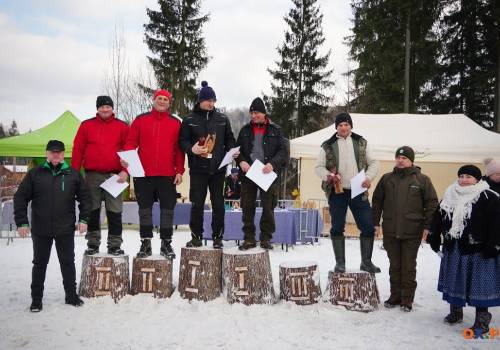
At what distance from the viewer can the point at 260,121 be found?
5.12 meters

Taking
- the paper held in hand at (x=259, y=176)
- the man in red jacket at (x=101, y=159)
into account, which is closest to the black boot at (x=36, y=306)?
the man in red jacket at (x=101, y=159)

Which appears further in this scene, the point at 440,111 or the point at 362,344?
the point at 440,111

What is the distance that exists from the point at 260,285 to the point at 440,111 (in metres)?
16.9

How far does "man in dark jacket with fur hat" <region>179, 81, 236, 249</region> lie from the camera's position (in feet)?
16.3

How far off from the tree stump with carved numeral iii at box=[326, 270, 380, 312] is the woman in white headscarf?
29.6 inches

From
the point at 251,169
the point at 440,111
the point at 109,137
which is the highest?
the point at 440,111

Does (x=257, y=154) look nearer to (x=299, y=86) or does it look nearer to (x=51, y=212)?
(x=51, y=212)

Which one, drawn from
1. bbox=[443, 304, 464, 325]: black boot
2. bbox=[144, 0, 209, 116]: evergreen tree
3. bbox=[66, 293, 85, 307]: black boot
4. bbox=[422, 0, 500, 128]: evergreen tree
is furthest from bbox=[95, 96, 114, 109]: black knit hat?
bbox=[422, 0, 500, 128]: evergreen tree

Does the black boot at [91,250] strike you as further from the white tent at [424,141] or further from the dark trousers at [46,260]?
the white tent at [424,141]

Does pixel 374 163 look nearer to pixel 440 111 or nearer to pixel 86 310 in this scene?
pixel 86 310

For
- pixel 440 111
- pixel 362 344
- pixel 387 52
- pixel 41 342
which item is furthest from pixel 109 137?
pixel 440 111

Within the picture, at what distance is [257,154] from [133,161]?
1399 mm

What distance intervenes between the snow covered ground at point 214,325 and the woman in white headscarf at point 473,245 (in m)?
0.35

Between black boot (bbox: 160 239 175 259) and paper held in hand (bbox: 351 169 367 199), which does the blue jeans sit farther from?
black boot (bbox: 160 239 175 259)
